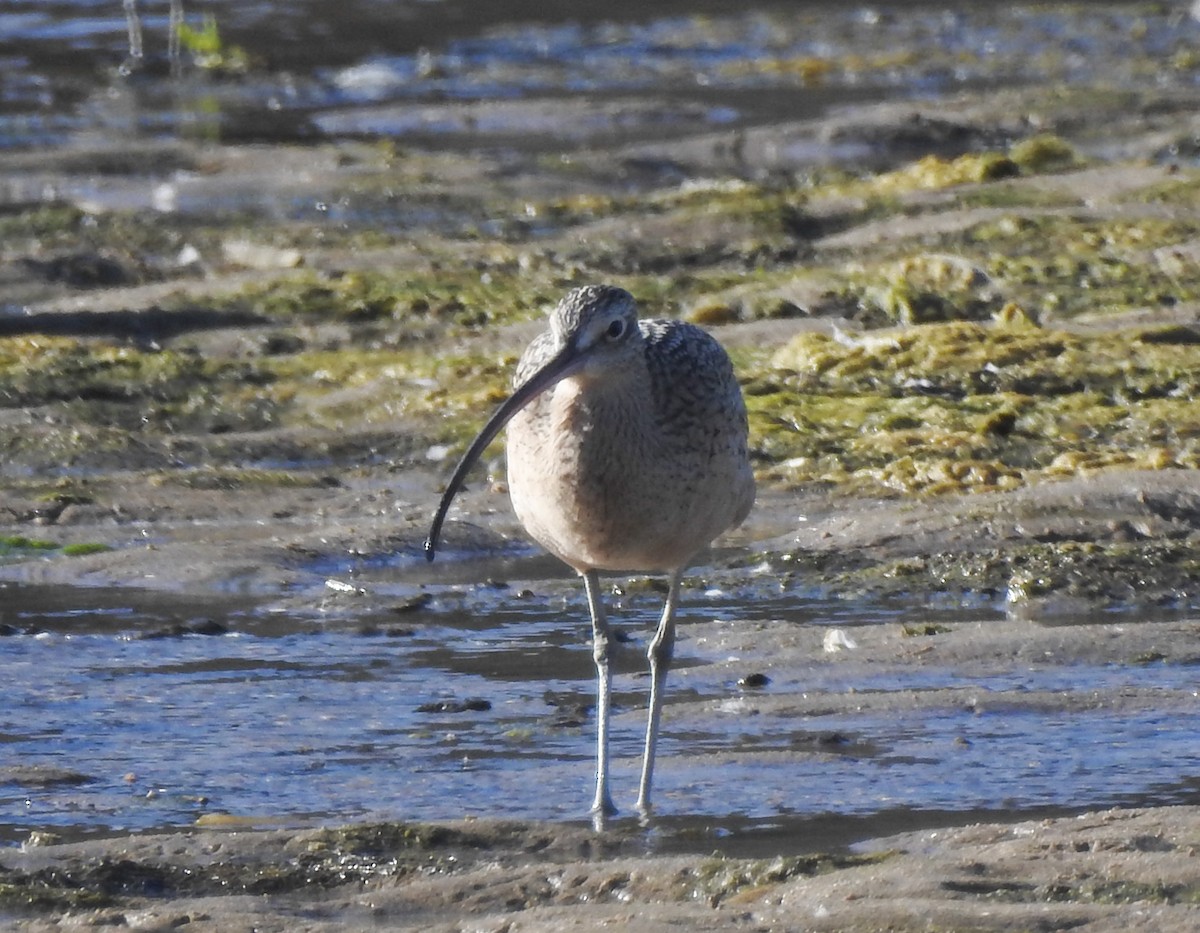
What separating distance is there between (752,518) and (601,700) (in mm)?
2451

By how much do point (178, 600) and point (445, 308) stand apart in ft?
14.0

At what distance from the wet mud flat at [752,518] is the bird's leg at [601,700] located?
0.10m

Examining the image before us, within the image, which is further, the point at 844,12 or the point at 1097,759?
the point at 844,12

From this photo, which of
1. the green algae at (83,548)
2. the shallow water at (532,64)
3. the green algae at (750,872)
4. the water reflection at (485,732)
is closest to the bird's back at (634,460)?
the water reflection at (485,732)

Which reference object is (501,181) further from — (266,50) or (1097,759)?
(1097,759)

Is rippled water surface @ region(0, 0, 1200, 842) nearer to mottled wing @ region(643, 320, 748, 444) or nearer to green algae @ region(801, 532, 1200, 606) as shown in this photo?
green algae @ region(801, 532, 1200, 606)

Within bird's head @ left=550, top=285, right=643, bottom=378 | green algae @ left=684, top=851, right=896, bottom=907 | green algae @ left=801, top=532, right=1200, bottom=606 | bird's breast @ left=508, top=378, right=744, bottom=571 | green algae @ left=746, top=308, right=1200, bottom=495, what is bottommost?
green algae @ left=801, top=532, right=1200, bottom=606

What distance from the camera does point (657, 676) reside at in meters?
6.04

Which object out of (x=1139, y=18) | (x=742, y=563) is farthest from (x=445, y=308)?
(x=1139, y=18)

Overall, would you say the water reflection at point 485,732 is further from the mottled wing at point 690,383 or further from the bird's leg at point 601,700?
the mottled wing at point 690,383

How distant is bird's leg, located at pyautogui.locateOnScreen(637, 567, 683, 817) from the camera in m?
5.62

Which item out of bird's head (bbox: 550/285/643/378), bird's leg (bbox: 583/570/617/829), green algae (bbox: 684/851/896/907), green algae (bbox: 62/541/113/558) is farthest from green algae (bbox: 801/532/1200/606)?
green algae (bbox: 684/851/896/907)

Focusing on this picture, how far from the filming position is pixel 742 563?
25.4ft

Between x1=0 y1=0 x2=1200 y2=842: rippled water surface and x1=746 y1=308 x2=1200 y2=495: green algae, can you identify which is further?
x1=746 y1=308 x2=1200 y2=495: green algae
